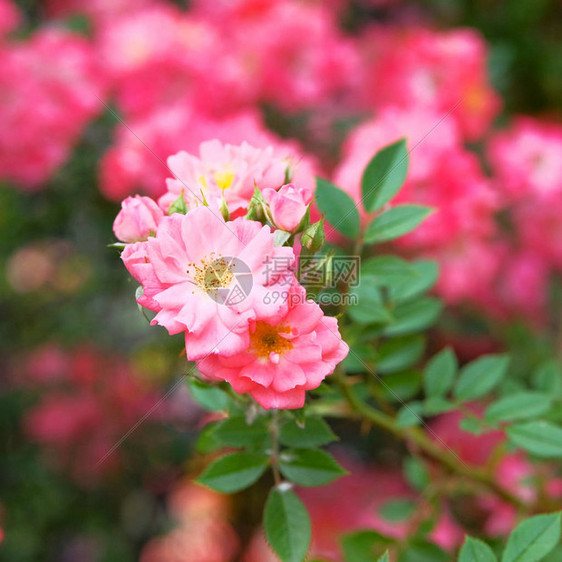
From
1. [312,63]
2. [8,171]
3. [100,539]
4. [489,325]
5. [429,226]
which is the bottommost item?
[100,539]

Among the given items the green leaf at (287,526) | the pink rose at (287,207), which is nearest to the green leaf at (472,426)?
the green leaf at (287,526)

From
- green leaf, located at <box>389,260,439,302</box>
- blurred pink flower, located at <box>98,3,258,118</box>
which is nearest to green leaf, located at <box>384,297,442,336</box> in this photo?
green leaf, located at <box>389,260,439,302</box>

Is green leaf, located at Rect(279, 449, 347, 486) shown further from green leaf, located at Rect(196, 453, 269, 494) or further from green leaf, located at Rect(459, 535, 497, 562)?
green leaf, located at Rect(459, 535, 497, 562)

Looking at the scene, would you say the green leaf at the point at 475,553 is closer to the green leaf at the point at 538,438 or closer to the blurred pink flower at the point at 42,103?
the green leaf at the point at 538,438

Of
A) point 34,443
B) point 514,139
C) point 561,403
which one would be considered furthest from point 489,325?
point 34,443

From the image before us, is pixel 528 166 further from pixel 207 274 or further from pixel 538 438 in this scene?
pixel 207 274

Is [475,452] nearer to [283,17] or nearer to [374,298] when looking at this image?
[374,298]
